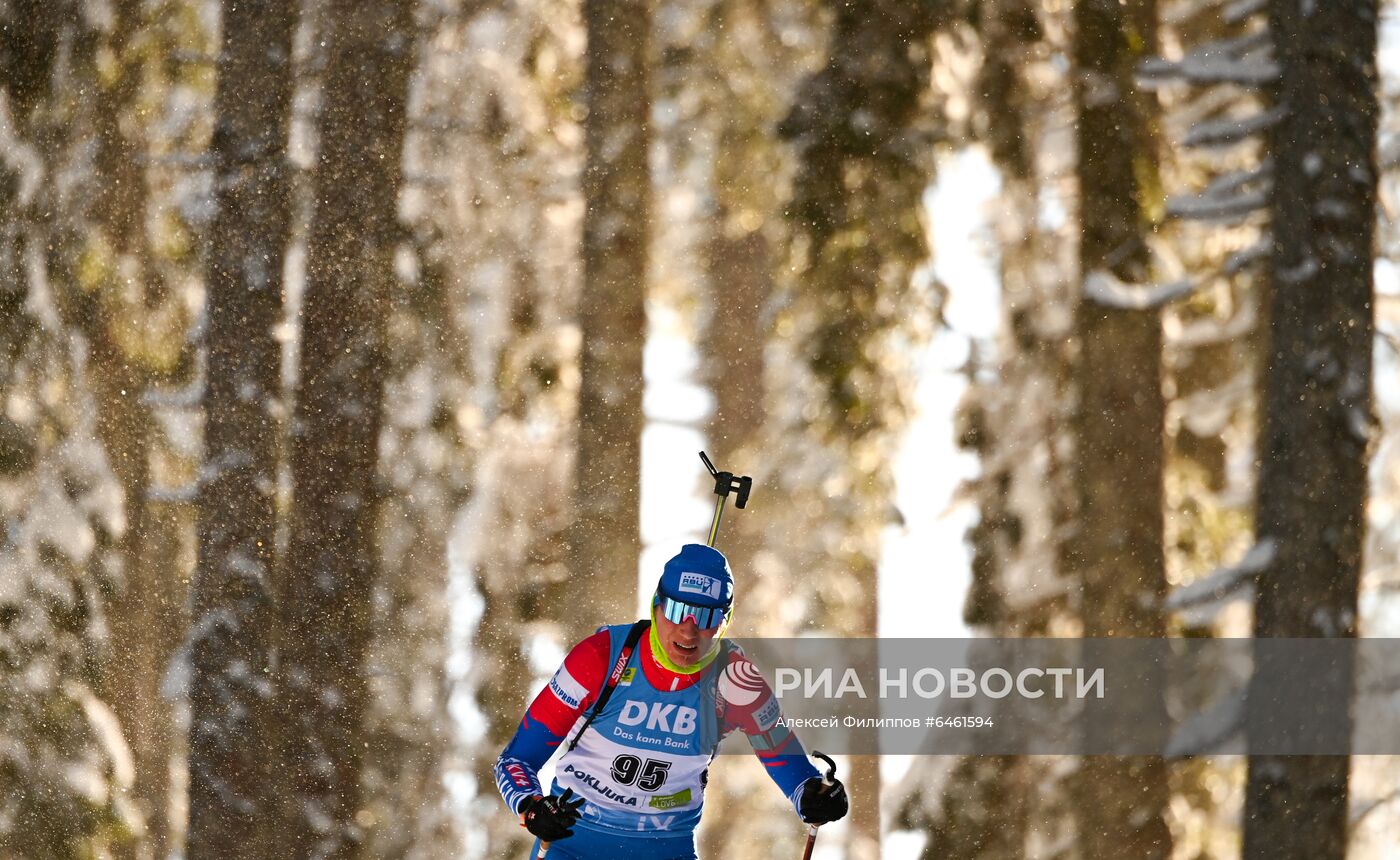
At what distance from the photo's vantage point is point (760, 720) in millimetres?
2408

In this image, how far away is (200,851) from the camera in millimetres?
3395

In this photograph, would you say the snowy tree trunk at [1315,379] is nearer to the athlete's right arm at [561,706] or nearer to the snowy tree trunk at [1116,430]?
the snowy tree trunk at [1116,430]

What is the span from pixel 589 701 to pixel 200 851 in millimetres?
1781

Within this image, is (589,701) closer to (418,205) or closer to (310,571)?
(310,571)

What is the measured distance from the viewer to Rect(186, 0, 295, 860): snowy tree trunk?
335 centimetres

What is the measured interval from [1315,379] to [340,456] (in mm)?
2947

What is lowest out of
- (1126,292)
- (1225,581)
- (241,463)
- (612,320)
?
(1225,581)


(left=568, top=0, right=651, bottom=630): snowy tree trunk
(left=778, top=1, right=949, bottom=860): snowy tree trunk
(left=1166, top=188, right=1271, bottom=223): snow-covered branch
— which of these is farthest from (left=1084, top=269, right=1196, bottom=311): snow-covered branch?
(left=568, top=0, right=651, bottom=630): snowy tree trunk

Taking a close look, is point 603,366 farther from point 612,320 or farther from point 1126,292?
point 1126,292

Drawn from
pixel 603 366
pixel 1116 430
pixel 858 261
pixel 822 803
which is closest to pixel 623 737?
pixel 822 803

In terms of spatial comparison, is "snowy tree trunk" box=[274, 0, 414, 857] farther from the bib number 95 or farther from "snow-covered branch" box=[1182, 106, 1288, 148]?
"snow-covered branch" box=[1182, 106, 1288, 148]

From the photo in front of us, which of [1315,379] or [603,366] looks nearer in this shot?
[603,366]

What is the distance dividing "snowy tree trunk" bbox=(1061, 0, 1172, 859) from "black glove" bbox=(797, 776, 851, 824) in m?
1.42

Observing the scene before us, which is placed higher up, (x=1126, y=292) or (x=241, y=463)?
(x=1126, y=292)
